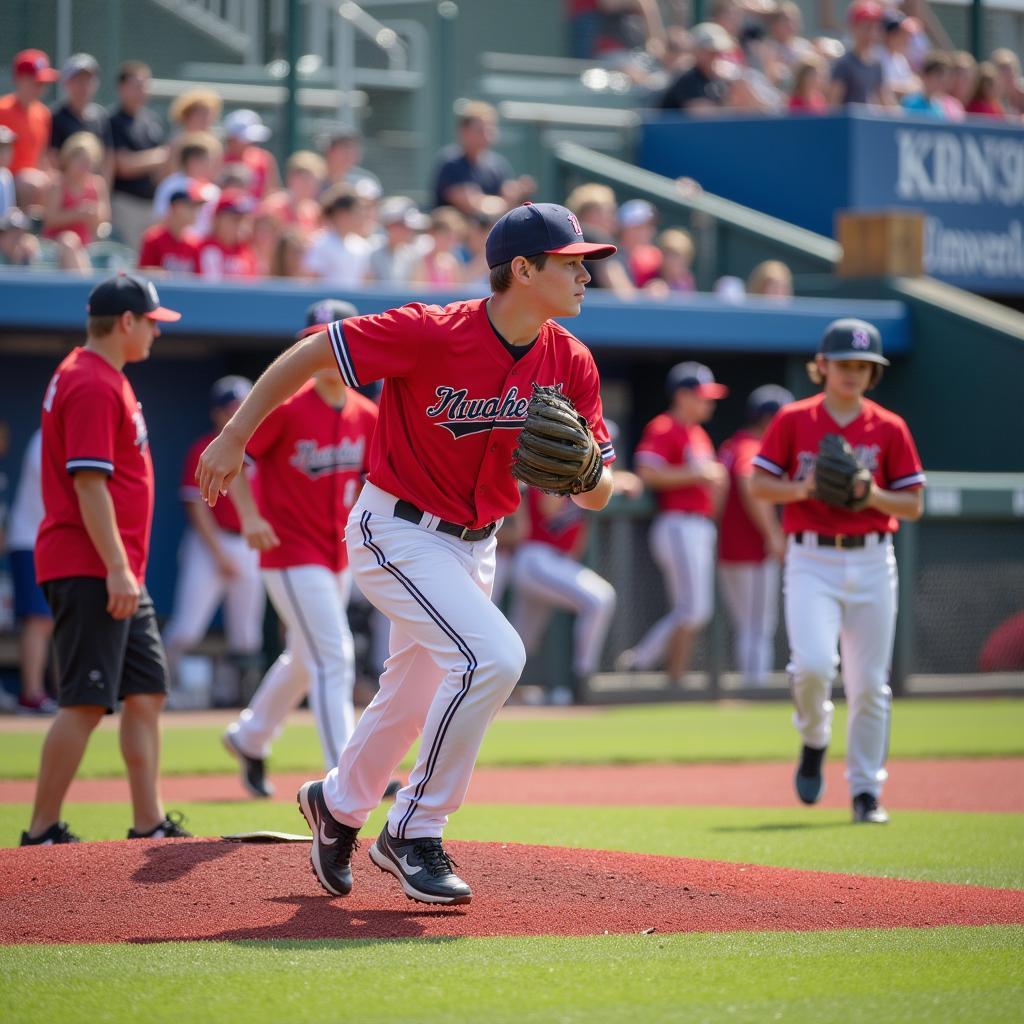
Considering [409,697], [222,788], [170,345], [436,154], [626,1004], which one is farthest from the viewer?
[436,154]

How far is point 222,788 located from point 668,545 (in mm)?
5780

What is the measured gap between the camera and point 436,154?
1764 centimetres

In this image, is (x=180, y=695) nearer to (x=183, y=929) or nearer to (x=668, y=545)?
(x=668, y=545)

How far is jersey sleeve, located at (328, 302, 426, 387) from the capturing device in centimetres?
495

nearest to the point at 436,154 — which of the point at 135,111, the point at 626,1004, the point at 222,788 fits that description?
the point at 135,111

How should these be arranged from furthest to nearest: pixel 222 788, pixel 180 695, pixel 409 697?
pixel 180 695 → pixel 222 788 → pixel 409 697

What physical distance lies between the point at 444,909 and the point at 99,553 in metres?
1.96

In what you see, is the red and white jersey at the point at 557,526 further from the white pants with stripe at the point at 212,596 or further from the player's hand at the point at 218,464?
the player's hand at the point at 218,464

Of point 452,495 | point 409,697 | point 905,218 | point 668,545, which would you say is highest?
point 905,218

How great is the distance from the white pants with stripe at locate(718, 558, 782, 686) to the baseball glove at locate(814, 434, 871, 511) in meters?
6.74

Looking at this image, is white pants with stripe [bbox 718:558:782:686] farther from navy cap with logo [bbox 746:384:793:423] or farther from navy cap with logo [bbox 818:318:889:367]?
navy cap with logo [bbox 818:318:889:367]

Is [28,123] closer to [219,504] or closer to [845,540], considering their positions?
[219,504]

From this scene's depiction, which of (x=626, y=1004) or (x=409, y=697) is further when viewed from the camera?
(x=409, y=697)

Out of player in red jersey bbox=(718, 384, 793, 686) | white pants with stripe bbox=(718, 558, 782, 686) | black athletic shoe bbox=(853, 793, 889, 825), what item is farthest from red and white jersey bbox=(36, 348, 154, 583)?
white pants with stripe bbox=(718, 558, 782, 686)
